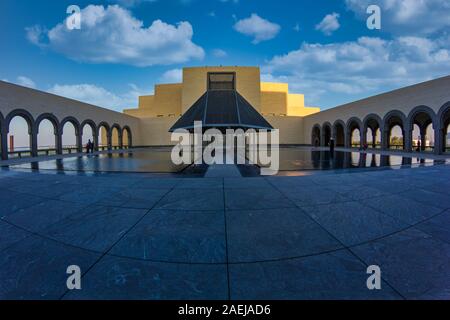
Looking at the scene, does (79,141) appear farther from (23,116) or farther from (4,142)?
(4,142)

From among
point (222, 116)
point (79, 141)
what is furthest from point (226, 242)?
point (79, 141)

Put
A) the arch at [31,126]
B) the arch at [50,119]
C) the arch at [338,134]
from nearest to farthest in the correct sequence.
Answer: the arch at [31,126], the arch at [50,119], the arch at [338,134]

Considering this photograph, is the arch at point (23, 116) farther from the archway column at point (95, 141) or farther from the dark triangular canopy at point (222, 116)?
the dark triangular canopy at point (222, 116)

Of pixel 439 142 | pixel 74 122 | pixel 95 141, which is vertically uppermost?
pixel 74 122

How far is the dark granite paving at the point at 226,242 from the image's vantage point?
2729 mm

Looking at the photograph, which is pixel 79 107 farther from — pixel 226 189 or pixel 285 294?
pixel 285 294

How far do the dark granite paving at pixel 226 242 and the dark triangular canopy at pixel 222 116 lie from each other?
766 centimetres

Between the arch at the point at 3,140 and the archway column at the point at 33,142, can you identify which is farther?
the archway column at the point at 33,142

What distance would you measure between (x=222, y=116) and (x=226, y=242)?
1119cm

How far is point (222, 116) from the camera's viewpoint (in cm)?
1416

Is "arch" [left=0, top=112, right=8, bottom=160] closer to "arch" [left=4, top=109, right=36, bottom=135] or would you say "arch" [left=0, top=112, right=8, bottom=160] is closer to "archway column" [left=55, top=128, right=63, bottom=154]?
"arch" [left=4, top=109, right=36, bottom=135]

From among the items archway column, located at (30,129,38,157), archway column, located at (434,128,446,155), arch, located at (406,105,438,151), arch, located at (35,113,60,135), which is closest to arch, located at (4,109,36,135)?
archway column, located at (30,129,38,157)
